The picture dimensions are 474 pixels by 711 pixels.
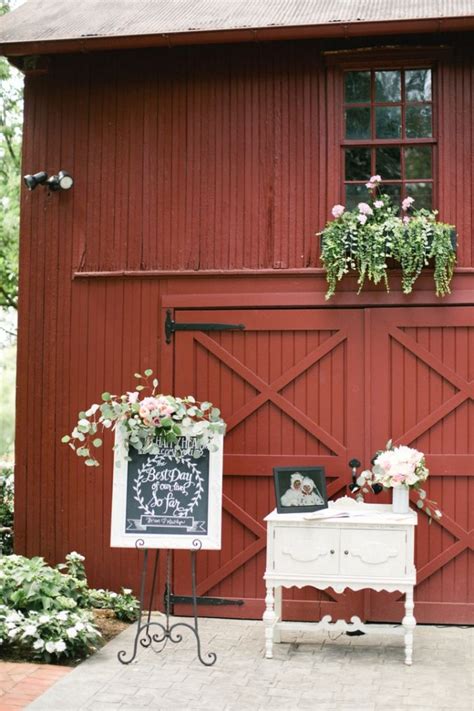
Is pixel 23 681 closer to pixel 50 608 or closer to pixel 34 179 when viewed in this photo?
pixel 50 608

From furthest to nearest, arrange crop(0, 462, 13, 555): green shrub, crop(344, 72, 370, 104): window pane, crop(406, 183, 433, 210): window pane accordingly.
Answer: crop(0, 462, 13, 555): green shrub
crop(344, 72, 370, 104): window pane
crop(406, 183, 433, 210): window pane

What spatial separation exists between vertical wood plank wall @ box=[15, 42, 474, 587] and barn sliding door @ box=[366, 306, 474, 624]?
0.84 meters

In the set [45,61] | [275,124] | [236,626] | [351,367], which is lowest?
[236,626]

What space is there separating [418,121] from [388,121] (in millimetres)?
231

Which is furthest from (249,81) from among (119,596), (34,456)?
(119,596)

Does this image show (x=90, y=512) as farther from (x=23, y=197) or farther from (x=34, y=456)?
(x=23, y=197)

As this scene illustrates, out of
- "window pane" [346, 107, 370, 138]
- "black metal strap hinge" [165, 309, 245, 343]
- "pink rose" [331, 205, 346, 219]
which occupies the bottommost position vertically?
"black metal strap hinge" [165, 309, 245, 343]

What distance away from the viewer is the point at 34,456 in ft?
25.0

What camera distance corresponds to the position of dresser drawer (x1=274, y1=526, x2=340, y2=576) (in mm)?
6223

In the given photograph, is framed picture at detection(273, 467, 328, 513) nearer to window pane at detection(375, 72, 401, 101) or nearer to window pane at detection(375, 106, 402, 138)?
window pane at detection(375, 106, 402, 138)

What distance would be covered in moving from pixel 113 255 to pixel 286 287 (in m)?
1.44

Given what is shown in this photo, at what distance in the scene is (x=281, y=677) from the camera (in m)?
5.73

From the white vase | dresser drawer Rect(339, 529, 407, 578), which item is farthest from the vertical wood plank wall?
dresser drawer Rect(339, 529, 407, 578)

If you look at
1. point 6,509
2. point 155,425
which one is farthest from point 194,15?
point 6,509
